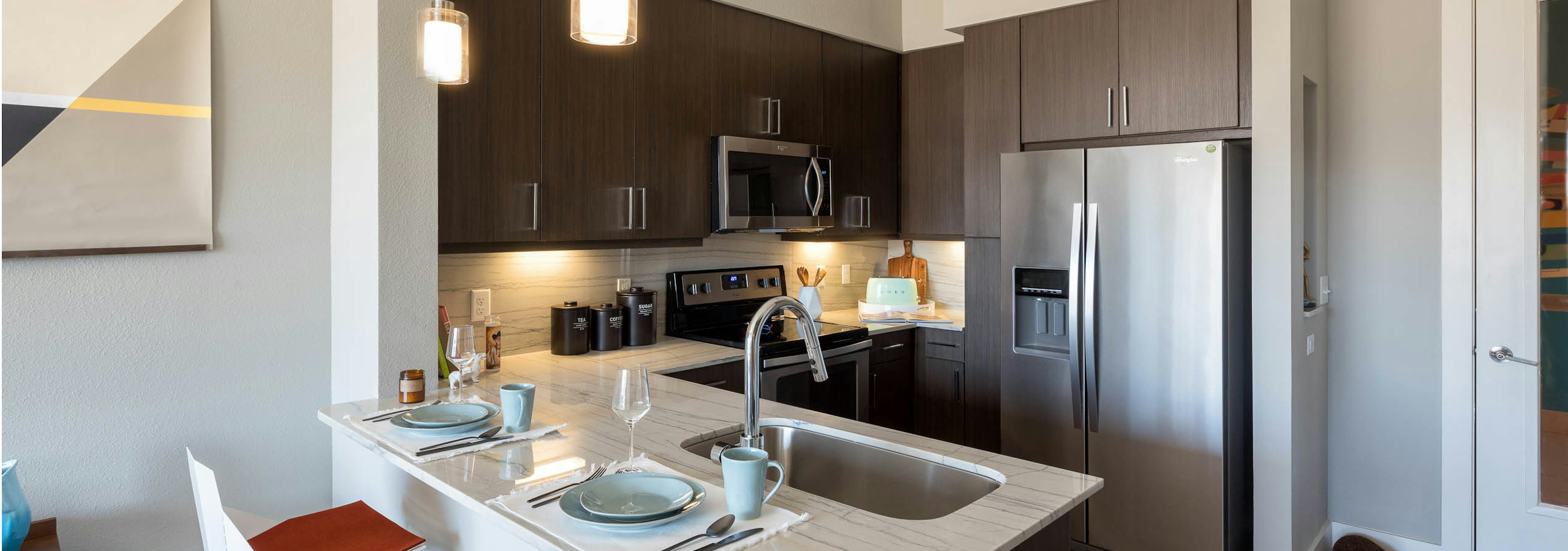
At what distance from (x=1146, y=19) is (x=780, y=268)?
6.07 feet

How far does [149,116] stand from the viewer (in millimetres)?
1988

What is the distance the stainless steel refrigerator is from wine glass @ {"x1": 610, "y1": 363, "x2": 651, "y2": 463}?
1921 mm

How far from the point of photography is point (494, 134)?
8.14 feet

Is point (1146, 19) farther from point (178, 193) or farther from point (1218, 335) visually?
point (178, 193)

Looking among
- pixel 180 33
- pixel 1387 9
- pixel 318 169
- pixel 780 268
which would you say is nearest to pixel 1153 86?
pixel 1387 9

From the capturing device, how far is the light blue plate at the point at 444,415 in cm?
169

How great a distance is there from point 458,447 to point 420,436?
0.12m

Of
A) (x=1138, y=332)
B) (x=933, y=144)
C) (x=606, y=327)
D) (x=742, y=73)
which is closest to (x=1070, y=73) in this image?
(x=933, y=144)

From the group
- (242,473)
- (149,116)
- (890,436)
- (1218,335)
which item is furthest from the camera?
(1218,335)

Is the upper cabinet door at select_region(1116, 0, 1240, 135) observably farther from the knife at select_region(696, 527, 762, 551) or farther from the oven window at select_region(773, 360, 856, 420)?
the knife at select_region(696, 527, 762, 551)

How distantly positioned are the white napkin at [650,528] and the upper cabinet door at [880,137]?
2608 millimetres

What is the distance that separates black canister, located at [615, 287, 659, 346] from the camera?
3086 millimetres

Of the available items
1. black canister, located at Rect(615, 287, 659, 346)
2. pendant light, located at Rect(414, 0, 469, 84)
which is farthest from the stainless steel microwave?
pendant light, located at Rect(414, 0, 469, 84)

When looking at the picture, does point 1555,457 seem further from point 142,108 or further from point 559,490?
point 142,108
